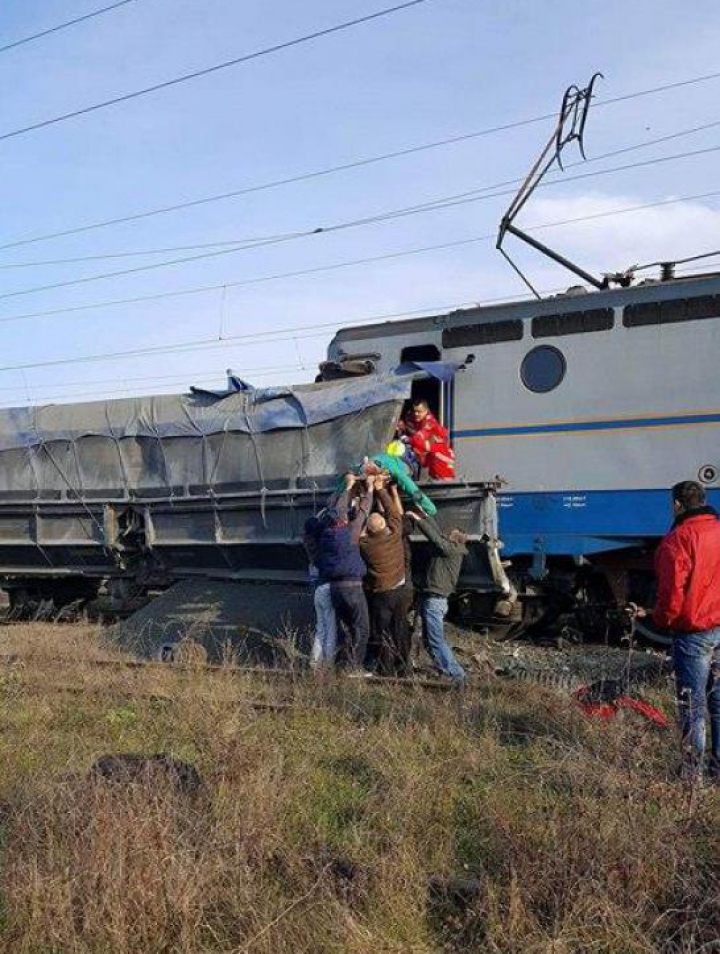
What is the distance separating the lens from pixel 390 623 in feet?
32.3

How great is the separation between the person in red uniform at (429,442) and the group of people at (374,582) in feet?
3.91

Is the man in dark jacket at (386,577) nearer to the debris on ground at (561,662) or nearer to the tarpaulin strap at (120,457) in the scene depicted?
the debris on ground at (561,662)

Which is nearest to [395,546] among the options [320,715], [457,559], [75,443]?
[457,559]

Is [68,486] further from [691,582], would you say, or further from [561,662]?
[691,582]

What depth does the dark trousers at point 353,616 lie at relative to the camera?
31.5 ft

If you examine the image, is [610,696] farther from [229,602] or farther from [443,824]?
[229,602]

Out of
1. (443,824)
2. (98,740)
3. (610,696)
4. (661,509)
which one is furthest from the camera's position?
(661,509)

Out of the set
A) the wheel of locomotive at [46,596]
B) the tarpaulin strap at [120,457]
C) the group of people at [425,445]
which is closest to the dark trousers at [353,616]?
the group of people at [425,445]

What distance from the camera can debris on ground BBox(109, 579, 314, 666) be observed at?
1148 centimetres

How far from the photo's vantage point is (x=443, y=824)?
5223 mm

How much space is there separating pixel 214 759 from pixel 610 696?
9.93 ft

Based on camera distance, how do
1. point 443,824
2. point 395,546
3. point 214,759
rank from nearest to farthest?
point 443,824
point 214,759
point 395,546

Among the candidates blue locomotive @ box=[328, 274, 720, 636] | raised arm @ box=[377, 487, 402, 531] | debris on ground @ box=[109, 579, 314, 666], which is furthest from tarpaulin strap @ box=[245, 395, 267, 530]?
raised arm @ box=[377, 487, 402, 531]

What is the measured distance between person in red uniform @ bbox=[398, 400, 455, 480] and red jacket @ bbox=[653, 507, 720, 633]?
17.2ft
